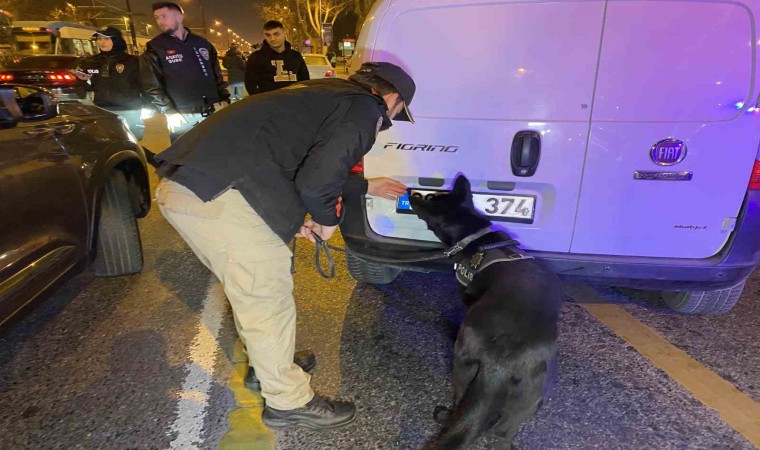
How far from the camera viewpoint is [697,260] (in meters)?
2.36

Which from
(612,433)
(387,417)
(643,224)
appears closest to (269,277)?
A: (387,417)

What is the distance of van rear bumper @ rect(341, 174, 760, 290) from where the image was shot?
2.29 metres

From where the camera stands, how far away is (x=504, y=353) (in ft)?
5.64

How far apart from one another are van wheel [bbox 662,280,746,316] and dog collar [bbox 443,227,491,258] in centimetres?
Answer: 139

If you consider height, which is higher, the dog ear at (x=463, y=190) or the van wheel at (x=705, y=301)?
the dog ear at (x=463, y=190)

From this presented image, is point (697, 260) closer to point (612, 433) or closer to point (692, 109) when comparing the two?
point (692, 109)

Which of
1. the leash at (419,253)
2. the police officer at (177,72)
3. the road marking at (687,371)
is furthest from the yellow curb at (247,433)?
the police officer at (177,72)

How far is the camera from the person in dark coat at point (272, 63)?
565cm

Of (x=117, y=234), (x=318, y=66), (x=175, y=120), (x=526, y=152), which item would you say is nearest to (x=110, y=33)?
(x=175, y=120)

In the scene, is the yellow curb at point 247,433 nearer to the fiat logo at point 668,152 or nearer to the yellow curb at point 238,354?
the yellow curb at point 238,354

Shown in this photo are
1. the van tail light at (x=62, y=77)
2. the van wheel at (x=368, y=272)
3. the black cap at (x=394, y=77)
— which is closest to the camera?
the black cap at (x=394, y=77)

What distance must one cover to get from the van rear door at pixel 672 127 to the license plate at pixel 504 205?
10.0 inches

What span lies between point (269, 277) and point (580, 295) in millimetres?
2322

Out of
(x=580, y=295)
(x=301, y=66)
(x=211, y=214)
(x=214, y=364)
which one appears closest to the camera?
(x=211, y=214)
